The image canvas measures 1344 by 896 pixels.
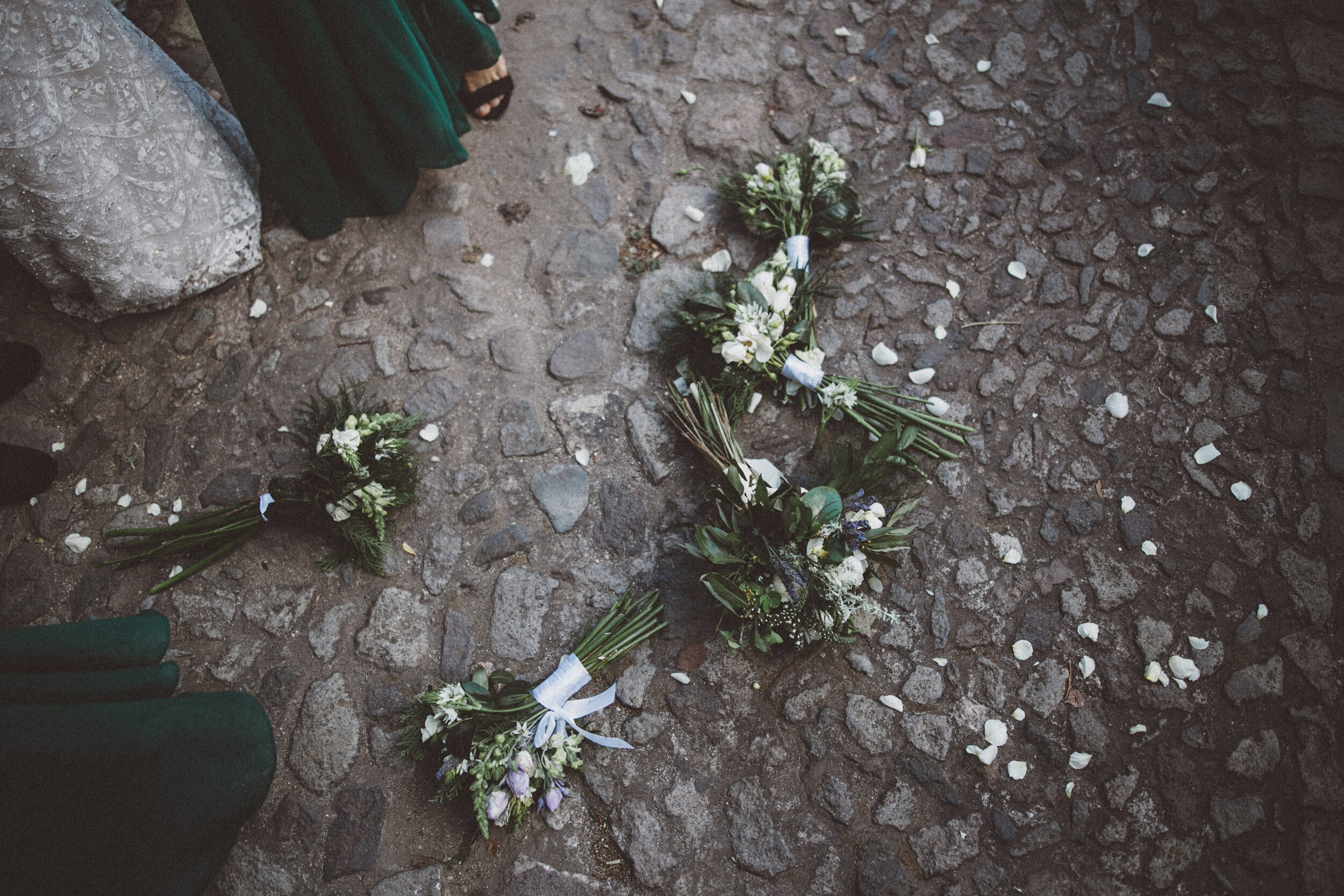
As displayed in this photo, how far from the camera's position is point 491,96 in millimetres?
3504

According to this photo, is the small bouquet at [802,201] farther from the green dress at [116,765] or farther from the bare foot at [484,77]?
the green dress at [116,765]

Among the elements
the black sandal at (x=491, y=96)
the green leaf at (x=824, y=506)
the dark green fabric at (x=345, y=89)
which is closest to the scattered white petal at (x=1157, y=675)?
the green leaf at (x=824, y=506)

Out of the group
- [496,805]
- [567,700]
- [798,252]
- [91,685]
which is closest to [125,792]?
[91,685]

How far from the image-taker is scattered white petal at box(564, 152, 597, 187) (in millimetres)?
3451

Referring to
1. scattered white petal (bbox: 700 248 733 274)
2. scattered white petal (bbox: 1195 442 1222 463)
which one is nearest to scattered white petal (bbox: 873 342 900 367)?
scattered white petal (bbox: 700 248 733 274)

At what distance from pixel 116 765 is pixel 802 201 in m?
2.95

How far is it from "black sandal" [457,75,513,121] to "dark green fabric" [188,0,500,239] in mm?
155

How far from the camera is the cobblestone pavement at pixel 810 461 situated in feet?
8.20

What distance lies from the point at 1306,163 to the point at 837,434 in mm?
2306

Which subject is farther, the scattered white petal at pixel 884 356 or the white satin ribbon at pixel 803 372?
the scattered white petal at pixel 884 356

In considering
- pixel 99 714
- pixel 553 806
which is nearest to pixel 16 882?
pixel 99 714

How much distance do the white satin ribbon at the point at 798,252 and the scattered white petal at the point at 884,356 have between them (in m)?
0.44

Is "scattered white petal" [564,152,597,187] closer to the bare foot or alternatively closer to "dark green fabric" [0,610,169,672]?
the bare foot

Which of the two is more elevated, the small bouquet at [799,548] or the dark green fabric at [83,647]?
the dark green fabric at [83,647]
